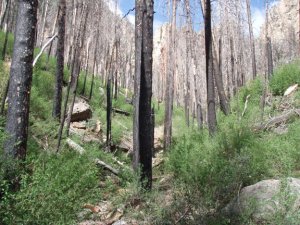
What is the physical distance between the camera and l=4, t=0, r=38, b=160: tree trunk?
17.6 feet

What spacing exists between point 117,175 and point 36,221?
393 centimetres

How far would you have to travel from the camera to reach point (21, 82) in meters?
5.56

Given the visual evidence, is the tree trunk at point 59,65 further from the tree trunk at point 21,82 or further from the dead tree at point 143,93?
the tree trunk at point 21,82

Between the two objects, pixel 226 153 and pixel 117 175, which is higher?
pixel 226 153

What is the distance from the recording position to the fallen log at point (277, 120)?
30.3ft

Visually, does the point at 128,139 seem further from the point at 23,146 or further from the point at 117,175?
the point at 23,146

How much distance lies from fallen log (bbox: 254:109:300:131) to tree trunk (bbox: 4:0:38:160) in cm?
577

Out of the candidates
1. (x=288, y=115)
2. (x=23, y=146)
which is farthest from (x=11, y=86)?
(x=288, y=115)

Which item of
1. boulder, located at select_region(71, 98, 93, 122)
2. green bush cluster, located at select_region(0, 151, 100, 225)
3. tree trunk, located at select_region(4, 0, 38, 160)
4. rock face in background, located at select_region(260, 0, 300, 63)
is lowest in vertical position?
green bush cluster, located at select_region(0, 151, 100, 225)

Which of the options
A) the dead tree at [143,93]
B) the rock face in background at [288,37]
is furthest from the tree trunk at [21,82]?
the rock face in background at [288,37]

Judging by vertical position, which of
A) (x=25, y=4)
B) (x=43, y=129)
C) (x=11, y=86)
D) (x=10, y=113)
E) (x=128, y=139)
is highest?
(x=25, y=4)

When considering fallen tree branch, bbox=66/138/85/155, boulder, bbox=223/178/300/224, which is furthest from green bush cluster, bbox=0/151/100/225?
fallen tree branch, bbox=66/138/85/155

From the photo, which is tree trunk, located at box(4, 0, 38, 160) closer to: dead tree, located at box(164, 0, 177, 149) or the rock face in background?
dead tree, located at box(164, 0, 177, 149)

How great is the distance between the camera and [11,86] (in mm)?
5562
